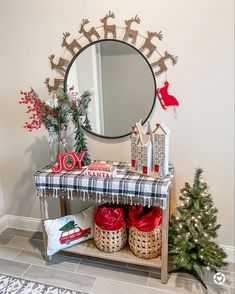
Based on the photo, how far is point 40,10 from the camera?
2.07 meters

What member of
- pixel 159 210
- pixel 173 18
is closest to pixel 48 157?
pixel 159 210

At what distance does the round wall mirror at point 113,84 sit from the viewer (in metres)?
1.94

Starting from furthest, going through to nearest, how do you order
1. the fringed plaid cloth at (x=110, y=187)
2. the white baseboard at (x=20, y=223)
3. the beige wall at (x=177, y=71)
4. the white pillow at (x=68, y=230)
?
the white baseboard at (x=20, y=223) → the white pillow at (x=68, y=230) → the beige wall at (x=177, y=71) → the fringed plaid cloth at (x=110, y=187)

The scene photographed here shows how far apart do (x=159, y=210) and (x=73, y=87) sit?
114 cm

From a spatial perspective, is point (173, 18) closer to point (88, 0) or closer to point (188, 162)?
point (88, 0)

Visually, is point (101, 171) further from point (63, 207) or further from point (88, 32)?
point (88, 32)

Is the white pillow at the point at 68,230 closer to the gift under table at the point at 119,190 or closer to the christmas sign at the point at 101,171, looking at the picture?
the gift under table at the point at 119,190

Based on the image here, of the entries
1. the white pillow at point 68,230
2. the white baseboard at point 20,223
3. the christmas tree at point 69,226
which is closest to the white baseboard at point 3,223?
the white baseboard at point 20,223

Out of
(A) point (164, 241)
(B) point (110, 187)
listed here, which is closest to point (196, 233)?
(A) point (164, 241)

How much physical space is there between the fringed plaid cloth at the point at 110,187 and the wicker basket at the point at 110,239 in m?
0.30

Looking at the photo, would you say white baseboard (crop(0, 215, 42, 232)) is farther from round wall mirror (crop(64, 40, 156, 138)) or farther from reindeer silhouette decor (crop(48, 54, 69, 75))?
reindeer silhouette decor (crop(48, 54, 69, 75))

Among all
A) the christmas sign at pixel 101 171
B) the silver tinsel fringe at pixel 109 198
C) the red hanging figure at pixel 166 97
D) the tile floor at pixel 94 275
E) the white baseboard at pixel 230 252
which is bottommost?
the tile floor at pixel 94 275

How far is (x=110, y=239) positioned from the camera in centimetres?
195

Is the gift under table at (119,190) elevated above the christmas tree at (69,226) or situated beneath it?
elevated above
